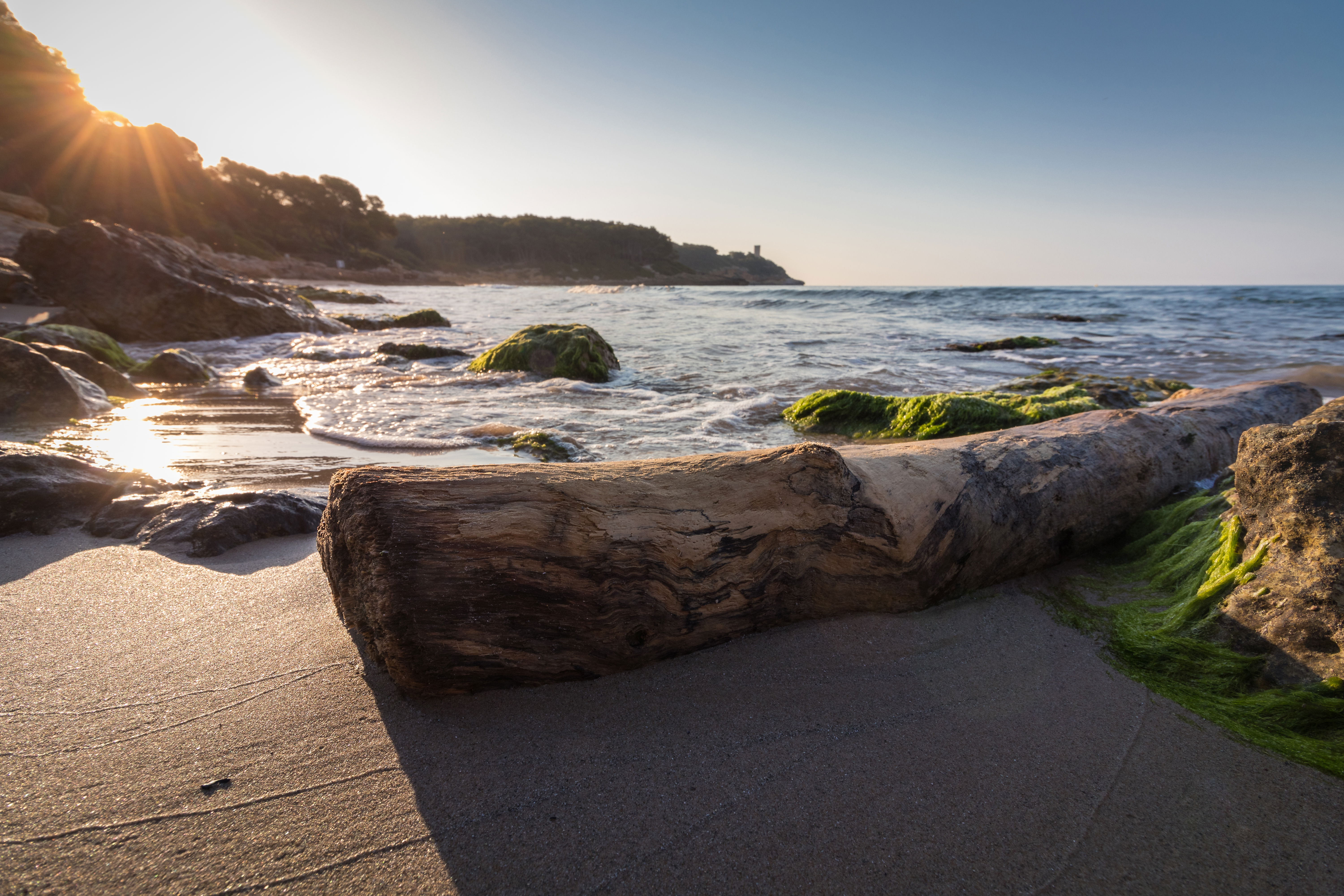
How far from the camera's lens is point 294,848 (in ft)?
3.81

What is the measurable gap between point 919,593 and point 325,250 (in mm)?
61631

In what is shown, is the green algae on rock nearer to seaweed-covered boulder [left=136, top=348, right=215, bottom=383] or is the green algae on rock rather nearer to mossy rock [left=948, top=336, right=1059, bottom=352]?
mossy rock [left=948, top=336, right=1059, bottom=352]

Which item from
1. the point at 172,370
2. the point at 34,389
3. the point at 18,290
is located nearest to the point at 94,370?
the point at 172,370

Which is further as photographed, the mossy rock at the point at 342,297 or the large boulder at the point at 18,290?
the mossy rock at the point at 342,297

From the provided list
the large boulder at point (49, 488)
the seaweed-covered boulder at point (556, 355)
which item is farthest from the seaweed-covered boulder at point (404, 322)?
the large boulder at point (49, 488)

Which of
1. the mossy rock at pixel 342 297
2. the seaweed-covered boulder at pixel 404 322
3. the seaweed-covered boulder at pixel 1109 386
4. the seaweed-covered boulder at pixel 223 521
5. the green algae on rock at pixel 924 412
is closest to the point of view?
the seaweed-covered boulder at pixel 223 521

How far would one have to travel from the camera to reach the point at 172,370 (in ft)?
21.5

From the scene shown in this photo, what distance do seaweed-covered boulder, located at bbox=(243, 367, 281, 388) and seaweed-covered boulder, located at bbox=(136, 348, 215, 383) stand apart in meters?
0.48

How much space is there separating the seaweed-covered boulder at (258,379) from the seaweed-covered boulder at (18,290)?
581cm

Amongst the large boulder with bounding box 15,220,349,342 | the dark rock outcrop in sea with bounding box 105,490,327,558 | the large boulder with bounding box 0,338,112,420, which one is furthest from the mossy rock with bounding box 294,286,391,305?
the dark rock outcrop in sea with bounding box 105,490,327,558

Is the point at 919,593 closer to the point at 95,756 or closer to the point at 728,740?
the point at 728,740

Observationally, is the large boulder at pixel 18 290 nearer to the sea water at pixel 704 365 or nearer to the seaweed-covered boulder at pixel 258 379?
the sea water at pixel 704 365

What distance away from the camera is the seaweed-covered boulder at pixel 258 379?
6.47 meters

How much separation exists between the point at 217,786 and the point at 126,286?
11669 mm
